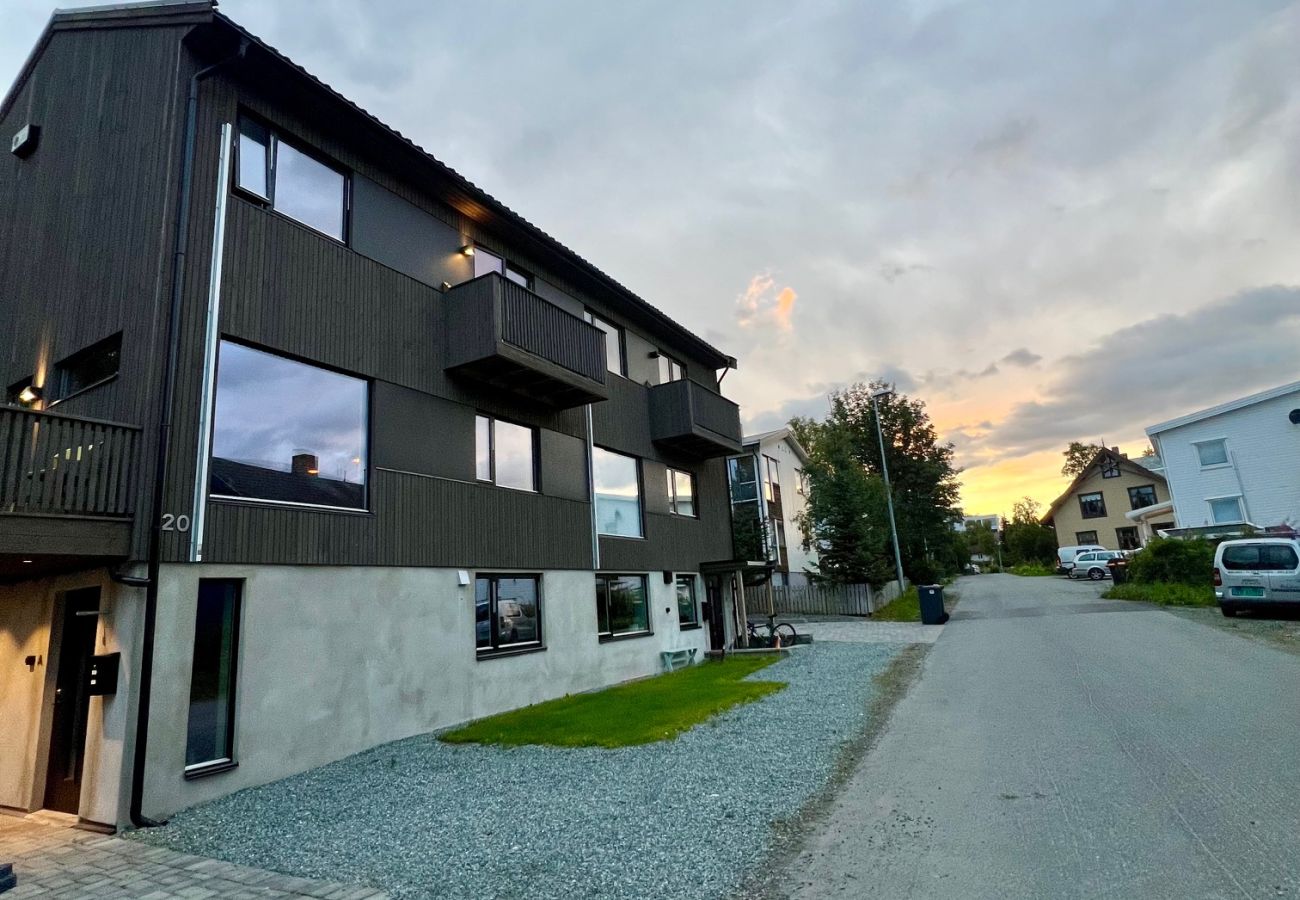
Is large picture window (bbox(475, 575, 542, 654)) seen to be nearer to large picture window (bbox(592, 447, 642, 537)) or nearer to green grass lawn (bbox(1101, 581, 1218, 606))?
large picture window (bbox(592, 447, 642, 537))

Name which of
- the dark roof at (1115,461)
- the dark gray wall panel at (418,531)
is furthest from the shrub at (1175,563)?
the dark roof at (1115,461)

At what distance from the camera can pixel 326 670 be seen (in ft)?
26.7

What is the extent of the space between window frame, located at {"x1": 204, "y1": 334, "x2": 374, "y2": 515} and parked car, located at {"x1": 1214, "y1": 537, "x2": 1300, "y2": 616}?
2045 cm

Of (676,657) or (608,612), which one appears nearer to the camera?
(608,612)

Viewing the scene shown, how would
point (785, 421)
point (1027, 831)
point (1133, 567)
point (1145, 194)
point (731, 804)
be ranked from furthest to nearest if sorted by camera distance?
point (785, 421) < point (1133, 567) < point (1145, 194) < point (731, 804) < point (1027, 831)

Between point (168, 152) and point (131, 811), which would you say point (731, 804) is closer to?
point (131, 811)

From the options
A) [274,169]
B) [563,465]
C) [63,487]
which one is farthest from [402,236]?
[63,487]

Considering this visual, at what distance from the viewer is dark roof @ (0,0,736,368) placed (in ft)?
27.3

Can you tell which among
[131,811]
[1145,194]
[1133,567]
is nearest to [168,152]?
[131,811]

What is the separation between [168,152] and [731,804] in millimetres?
9474

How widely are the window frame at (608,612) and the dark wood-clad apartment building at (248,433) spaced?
0.34 m

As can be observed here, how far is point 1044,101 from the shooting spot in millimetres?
13211

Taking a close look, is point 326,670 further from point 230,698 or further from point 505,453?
point 505,453

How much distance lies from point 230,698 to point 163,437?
2865 mm
